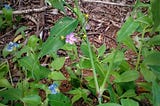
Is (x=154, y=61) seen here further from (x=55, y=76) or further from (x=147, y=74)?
(x=55, y=76)

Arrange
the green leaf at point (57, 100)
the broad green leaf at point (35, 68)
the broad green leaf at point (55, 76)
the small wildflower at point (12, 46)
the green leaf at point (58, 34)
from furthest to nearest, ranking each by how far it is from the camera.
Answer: the small wildflower at point (12, 46) < the broad green leaf at point (55, 76) < the broad green leaf at point (35, 68) < the green leaf at point (57, 100) < the green leaf at point (58, 34)

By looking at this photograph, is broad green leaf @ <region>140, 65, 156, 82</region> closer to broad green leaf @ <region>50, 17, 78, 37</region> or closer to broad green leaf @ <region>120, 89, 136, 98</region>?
broad green leaf @ <region>120, 89, 136, 98</region>

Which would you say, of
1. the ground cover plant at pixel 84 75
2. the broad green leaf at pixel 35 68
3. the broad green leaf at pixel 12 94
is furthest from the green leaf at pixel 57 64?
the broad green leaf at pixel 12 94

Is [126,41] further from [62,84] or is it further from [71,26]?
[71,26]

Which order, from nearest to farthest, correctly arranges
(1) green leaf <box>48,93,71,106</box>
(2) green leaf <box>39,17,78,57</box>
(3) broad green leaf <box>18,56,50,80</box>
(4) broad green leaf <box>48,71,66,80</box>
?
(2) green leaf <box>39,17,78,57</box> < (1) green leaf <box>48,93,71,106</box> < (3) broad green leaf <box>18,56,50,80</box> < (4) broad green leaf <box>48,71,66,80</box>

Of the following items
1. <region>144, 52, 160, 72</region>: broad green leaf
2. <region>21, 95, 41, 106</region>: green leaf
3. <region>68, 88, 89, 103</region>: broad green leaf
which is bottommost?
<region>68, 88, 89, 103</region>: broad green leaf

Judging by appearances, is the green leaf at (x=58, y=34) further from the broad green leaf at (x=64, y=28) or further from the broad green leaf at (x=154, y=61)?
the broad green leaf at (x=154, y=61)

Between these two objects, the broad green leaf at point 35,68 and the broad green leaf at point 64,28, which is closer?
the broad green leaf at point 64,28

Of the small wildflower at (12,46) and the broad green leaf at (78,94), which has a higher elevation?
the small wildflower at (12,46)

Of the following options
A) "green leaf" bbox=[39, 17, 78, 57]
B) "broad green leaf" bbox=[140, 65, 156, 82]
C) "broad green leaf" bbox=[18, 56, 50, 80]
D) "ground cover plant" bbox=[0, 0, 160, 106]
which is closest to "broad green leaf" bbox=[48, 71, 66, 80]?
"ground cover plant" bbox=[0, 0, 160, 106]

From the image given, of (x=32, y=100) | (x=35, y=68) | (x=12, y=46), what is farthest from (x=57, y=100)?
(x=12, y=46)
